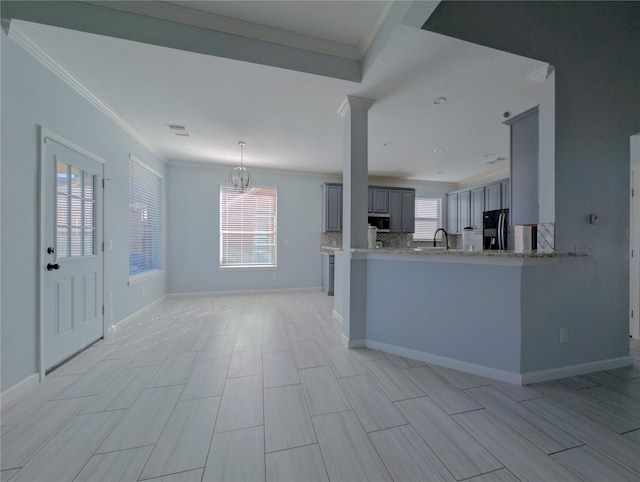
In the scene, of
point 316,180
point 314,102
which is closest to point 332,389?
point 314,102

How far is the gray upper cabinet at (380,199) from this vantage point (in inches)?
230

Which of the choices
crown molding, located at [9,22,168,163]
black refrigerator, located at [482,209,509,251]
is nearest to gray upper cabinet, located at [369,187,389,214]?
black refrigerator, located at [482,209,509,251]

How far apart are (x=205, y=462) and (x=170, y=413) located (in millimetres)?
561

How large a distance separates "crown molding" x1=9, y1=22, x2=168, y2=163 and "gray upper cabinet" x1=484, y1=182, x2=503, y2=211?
650 cm

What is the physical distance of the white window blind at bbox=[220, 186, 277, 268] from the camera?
17.6ft

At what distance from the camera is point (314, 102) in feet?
9.11

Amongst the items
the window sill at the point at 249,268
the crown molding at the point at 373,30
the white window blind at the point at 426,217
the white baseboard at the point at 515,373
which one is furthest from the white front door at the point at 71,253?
the white window blind at the point at 426,217

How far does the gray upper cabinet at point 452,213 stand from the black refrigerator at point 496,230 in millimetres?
1509

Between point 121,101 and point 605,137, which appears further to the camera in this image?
point 121,101

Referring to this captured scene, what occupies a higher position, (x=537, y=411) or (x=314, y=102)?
(x=314, y=102)

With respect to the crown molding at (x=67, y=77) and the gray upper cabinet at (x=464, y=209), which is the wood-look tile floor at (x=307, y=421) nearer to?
the crown molding at (x=67, y=77)

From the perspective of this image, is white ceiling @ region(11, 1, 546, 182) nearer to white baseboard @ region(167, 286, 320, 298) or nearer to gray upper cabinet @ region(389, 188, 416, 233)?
gray upper cabinet @ region(389, 188, 416, 233)

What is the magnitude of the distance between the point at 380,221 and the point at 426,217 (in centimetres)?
165

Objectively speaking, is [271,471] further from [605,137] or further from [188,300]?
[188,300]
